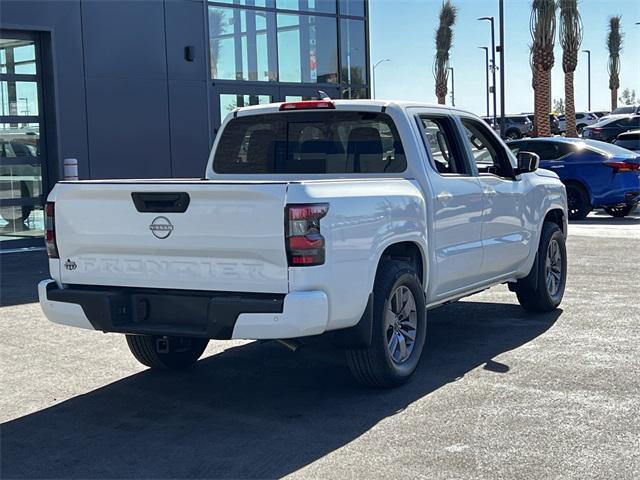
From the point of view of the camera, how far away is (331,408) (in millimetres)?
5930

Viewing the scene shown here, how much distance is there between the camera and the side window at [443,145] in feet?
23.9

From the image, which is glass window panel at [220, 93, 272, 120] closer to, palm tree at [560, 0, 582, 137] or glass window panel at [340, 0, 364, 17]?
glass window panel at [340, 0, 364, 17]

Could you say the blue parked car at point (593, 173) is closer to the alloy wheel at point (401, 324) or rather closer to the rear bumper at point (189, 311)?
the alloy wheel at point (401, 324)

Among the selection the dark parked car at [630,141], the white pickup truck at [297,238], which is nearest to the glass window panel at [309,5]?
A: the dark parked car at [630,141]

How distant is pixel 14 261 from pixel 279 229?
9.65 metres

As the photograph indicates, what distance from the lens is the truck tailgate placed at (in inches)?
214

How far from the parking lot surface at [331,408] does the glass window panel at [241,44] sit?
37.6ft

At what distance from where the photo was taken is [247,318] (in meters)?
5.45

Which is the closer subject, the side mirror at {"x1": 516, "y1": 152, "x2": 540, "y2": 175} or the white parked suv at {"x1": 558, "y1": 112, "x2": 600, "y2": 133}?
the side mirror at {"x1": 516, "y1": 152, "x2": 540, "y2": 175}

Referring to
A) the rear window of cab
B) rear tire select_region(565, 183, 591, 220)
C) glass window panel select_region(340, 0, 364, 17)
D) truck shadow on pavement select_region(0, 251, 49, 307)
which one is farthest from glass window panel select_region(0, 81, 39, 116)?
rear tire select_region(565, 183, 591, 220)

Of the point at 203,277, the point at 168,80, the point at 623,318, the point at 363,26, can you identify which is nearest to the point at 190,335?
the point at 203,277

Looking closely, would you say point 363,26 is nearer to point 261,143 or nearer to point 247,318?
point 261,143

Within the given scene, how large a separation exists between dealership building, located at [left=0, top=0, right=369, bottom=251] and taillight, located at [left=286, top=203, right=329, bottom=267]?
11.5 meters

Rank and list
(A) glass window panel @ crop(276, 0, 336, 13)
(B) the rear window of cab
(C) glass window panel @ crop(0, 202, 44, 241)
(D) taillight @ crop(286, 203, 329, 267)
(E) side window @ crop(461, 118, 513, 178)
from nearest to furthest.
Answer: (D) taillight @ crop(286, 203, 329, 267) → (B) the rear window of cab → (E) side window @ crop(461, 118, 513, 178) → (C) glass window panel @ crop(0, 202, 44, 241) → (A) glass window panel @ crop(276, 0, 336, 13)
